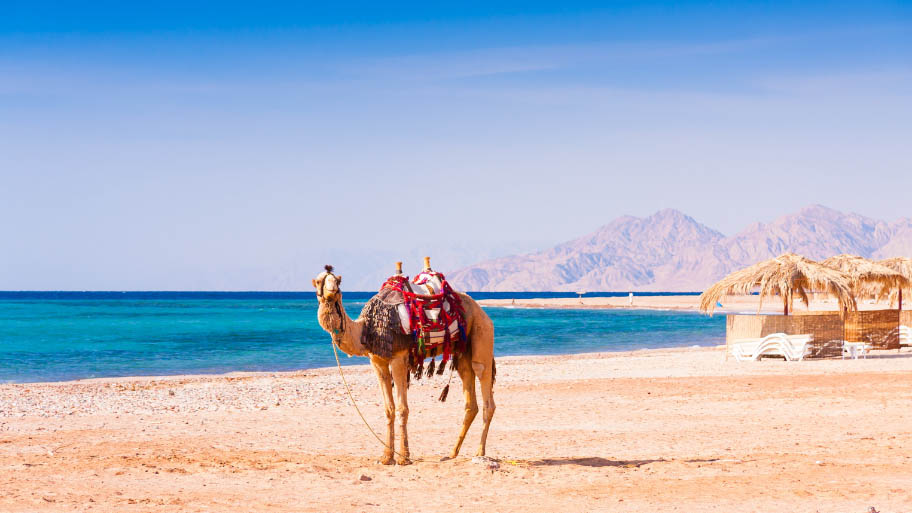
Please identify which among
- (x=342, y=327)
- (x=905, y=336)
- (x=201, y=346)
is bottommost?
(x=201, y=346)

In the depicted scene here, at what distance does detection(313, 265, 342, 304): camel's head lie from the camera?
834cm

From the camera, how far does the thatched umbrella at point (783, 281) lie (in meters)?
23.3

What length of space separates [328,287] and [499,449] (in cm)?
362

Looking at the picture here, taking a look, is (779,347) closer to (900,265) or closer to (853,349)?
(853,349)

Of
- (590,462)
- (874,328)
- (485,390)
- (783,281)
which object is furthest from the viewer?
(874,328)

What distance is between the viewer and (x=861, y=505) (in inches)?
298

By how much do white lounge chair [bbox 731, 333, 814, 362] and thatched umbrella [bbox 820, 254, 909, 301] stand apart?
3254 mm

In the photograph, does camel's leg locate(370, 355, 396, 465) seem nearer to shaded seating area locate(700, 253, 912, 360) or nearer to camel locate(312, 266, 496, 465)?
camel locate(312, 266, 496, 465)

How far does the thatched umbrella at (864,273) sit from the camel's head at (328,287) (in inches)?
830

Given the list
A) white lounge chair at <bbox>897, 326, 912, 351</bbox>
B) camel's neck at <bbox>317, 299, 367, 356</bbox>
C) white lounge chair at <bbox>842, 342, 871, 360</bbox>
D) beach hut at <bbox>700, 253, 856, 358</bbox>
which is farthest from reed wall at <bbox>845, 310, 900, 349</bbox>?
camel's neck at <bbox>317, 299, 367, 356</bbox>

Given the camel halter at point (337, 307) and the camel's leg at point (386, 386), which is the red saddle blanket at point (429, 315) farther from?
the camel halter at point (337, 307)

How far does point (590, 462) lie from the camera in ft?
31.7

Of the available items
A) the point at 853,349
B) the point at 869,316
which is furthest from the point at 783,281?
the point at 869,316

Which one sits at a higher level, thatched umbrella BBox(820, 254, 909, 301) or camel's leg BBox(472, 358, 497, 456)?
thatched umbrella BBox(820, 254, 909, 301)
